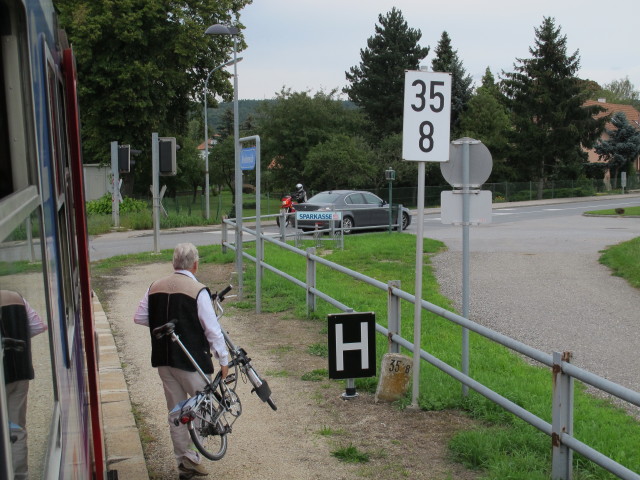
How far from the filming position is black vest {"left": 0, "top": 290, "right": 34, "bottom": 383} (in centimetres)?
142

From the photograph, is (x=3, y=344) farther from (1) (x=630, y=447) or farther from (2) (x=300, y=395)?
(2) (x=300, y=395)

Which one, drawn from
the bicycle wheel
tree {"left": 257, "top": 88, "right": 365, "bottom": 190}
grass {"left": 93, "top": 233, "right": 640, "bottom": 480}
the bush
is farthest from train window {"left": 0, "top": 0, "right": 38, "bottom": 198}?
tree {"left": 257, "top": 88, "right": 365, "bottom": 190}

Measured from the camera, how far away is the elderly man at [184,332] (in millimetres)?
4988

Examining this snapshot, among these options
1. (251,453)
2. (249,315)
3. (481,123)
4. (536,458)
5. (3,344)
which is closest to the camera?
(3,344)

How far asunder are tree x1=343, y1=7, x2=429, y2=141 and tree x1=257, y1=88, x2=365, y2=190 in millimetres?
12816

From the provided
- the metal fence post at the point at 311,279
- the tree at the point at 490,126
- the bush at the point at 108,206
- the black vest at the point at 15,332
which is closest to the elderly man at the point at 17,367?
the black vest at the point at 15,332

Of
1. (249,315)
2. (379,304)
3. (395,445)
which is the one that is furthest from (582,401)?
(249,315)

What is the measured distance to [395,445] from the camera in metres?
5.84

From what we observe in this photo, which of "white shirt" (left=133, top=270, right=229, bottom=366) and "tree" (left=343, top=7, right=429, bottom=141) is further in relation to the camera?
"tree" (left=343, top=7, right=429, bottom=141)

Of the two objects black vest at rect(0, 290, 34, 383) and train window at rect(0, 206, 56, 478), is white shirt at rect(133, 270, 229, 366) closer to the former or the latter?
train window at rect(0, 206, 56, 478)

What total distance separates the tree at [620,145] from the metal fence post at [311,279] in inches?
2253

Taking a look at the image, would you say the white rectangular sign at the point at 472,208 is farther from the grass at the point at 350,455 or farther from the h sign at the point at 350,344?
the grass at the point at 350,455

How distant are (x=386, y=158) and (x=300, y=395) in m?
41.2

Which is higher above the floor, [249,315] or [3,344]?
[3,344]
